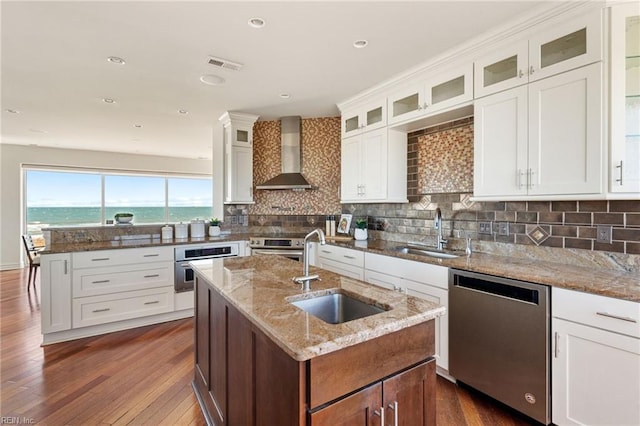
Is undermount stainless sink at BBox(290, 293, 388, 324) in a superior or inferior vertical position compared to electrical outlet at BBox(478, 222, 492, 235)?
inferior

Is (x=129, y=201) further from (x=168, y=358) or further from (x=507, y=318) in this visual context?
(x=507, y=318)

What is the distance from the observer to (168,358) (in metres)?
2.73

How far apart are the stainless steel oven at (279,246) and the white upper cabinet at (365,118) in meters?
1.49

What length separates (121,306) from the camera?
3.35 metres

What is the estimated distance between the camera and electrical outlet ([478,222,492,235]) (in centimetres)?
260

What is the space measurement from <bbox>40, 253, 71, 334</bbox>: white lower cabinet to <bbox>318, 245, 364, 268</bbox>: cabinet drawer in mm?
2672

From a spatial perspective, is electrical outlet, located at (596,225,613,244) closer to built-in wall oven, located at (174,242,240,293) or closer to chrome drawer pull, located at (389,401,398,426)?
chrome drawer pull, located at (389,401,398,426)

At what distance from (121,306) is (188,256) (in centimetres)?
85

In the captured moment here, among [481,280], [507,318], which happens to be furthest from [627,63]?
[507,318]

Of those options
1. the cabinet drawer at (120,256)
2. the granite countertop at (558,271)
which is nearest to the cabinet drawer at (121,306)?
the cabinet drawer at (120,256)

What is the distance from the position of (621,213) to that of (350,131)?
256cm

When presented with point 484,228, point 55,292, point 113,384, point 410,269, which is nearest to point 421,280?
point 410,269

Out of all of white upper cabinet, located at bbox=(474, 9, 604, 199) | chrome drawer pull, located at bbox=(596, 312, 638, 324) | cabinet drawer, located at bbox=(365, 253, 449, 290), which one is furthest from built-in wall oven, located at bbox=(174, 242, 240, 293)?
chrome drawer pull, located at bbox=(596, 312, 638, 324)

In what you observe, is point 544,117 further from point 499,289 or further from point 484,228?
point 499,289
